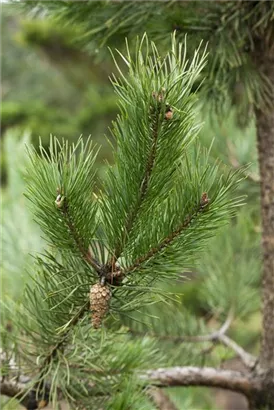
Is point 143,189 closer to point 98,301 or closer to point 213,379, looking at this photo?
point 98,301

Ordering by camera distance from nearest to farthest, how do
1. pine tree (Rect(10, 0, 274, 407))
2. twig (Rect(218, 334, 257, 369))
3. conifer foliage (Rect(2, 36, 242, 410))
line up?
conifer foliage (Rect(2, 36, 242, 410))
pine tree (Rect(10, 0, 274, 407))
twig (Rect(218, 334, 257, 369))

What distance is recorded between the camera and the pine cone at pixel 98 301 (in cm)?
43

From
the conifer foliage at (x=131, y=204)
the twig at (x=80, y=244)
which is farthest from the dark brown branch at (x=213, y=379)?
the twig at (x=80, y=244)

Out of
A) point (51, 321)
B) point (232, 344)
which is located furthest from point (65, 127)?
point (51, 321)

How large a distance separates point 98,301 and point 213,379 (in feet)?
1.00

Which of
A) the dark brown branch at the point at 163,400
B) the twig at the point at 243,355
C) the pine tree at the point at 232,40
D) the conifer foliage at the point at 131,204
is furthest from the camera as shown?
the dark brown branch at the point at 163,400

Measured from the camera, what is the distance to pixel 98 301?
43 centimetres

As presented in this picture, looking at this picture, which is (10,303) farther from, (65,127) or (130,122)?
(65,127)

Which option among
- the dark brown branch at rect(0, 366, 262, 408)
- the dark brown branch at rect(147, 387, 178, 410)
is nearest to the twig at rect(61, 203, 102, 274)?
the dark brown branch at rect(0, 366, 262, 408)

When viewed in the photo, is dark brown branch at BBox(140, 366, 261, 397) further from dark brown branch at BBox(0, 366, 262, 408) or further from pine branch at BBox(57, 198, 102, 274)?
pine branch at BBox(57, 198, 102, 274)

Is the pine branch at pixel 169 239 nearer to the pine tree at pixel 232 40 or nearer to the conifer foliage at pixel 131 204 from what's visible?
the conifer foliage at pixel 131 204

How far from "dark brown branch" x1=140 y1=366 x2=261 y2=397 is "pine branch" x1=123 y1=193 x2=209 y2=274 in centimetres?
27

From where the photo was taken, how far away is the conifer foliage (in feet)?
1.25

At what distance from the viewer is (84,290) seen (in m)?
0.46
